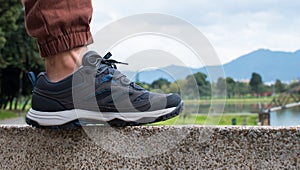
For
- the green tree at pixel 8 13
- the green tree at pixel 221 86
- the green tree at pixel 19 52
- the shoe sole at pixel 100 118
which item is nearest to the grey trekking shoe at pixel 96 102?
the shoe sole at pixel 100 118

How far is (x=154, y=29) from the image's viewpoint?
3.44ft

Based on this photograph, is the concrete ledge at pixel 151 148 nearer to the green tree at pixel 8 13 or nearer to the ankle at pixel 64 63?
the ankle at pixel 64 63

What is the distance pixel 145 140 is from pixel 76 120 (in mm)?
185

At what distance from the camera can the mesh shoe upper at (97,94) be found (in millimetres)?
946

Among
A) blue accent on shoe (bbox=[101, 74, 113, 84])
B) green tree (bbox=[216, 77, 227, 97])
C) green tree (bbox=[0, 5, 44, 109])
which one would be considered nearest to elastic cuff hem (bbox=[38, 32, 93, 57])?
blue accent on shoe (bbox=[101, 74, 113, 84])

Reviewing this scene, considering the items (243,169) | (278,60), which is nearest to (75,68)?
(243,169)

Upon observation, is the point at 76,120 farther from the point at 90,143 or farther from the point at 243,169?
the point at 243,169

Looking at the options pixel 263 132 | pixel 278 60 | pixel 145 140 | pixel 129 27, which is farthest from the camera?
pixel 278 60

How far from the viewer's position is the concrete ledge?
0.80 m

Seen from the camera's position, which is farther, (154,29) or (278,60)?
(278,60)

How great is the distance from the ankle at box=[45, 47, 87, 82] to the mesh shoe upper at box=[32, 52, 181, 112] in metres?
0.03

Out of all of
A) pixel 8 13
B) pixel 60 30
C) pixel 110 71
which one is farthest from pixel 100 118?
pixel 8 13

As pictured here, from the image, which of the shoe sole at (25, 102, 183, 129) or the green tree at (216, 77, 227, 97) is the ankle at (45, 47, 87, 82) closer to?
the shoe sole at (25, 102, 183, 129)

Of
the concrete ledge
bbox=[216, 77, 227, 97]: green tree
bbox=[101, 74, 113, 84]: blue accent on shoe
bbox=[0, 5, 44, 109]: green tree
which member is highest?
bbox=[101, 74, 113, 84]: blue accent on shoe
